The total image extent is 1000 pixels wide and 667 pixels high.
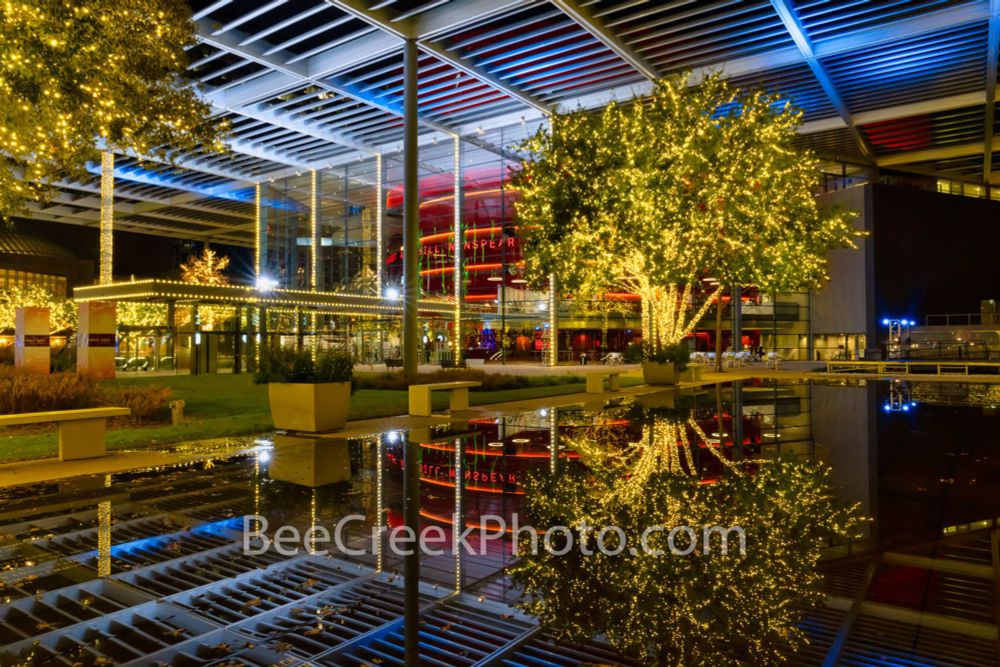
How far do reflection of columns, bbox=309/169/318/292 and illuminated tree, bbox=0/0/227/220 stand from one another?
2544cm

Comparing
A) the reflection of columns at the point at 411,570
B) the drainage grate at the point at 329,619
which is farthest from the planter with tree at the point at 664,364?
the drainage grate at the point at 329,619

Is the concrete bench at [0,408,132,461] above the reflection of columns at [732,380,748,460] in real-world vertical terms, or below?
above

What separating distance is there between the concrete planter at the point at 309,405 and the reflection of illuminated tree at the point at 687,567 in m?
5.53

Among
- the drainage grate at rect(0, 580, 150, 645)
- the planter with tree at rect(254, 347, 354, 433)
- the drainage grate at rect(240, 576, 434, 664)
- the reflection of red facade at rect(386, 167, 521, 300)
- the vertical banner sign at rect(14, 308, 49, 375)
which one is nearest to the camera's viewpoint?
the drainage grate at rect(240, 576, 434, 664)

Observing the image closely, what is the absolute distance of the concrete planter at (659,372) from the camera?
22828 millimetres

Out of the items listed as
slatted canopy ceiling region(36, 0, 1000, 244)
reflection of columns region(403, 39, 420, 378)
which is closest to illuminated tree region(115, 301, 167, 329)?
slatted canopy ceiling region(36, 0, 1000, 244)

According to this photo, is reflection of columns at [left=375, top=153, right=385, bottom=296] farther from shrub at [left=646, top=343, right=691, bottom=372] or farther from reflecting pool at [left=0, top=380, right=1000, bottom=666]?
reflecting pool at [left=0, top=380, right=1000, bottom=666]

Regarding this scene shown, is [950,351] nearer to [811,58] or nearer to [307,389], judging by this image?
[811,58]

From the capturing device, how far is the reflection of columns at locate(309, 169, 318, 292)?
4019 cm

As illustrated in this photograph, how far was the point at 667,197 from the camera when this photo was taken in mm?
20516

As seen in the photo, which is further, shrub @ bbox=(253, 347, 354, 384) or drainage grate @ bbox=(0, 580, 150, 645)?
shrub @ bbox=(253, 347, 354, 384)

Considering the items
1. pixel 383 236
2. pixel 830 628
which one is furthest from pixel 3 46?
pixel 383 236

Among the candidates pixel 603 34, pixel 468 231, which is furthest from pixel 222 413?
pixel 468 231

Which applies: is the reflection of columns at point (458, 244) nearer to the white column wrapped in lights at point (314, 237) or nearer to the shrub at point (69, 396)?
the white column wrapped in lights at point (314, 237)
